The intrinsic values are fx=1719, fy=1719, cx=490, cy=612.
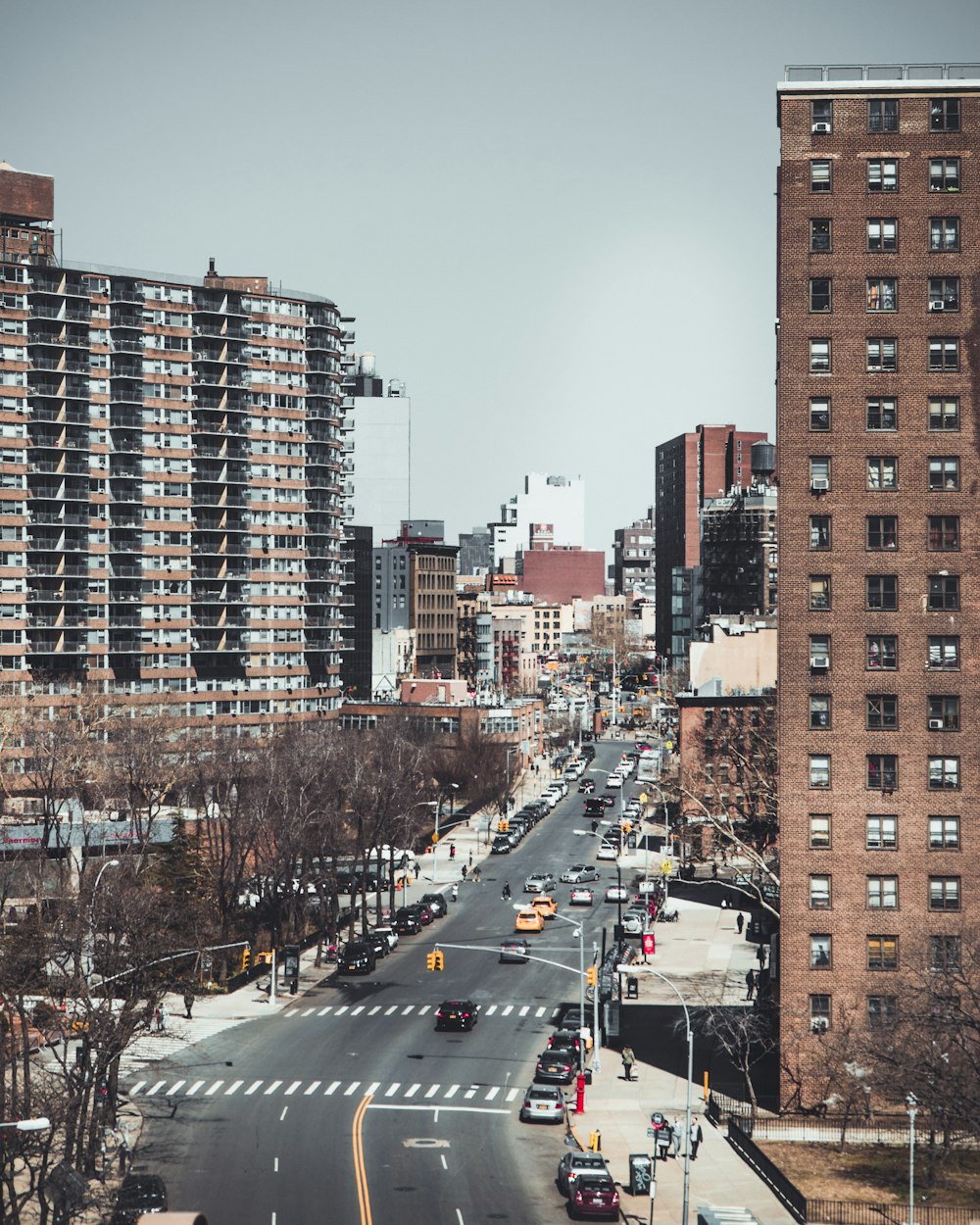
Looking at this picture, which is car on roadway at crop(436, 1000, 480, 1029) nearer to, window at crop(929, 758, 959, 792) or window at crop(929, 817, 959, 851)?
window at crop(929, 817, 959, 851)

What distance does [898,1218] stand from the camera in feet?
185

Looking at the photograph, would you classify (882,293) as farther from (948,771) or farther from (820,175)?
(948,771)

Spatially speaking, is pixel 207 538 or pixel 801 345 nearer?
pixel 801 345

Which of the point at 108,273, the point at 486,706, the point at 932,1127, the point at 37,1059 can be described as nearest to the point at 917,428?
the point at 932,1127

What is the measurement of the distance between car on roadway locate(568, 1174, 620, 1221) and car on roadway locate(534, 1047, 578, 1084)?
16.1 m

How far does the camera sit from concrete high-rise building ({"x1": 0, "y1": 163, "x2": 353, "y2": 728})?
146250 mm

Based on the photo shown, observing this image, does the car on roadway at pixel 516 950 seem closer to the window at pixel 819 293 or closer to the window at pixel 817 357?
the window at pixel 817 357

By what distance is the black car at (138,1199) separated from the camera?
5438cm

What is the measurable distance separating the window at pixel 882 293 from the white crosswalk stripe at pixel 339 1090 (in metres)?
36.3

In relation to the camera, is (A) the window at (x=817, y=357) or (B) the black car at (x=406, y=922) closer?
(A) the window at (x=817, y=357)

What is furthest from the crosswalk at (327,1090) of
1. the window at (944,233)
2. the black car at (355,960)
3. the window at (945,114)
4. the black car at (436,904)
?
the black car at (436,904)

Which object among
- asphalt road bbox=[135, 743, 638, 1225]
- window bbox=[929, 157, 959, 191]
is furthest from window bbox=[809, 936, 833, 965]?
window bbox=[929, 157, 959, 191]

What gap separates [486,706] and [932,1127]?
132612mm

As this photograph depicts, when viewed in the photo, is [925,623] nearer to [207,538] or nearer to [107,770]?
[107,770]
